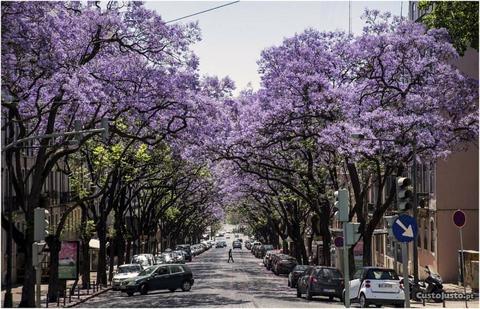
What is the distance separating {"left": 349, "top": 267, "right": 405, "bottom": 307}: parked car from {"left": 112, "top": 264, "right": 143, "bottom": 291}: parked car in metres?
16.0

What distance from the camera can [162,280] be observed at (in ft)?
124

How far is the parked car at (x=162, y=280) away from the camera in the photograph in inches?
1469

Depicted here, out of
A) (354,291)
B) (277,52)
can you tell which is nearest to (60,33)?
(277,52)

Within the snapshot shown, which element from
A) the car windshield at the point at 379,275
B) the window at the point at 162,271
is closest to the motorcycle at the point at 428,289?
the car windshield at the point at 379,275

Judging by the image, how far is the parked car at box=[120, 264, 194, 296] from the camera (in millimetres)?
37312

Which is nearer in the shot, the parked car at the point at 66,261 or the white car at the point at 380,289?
the white car at the point at 380,289

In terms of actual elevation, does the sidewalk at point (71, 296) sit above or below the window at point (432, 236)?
below

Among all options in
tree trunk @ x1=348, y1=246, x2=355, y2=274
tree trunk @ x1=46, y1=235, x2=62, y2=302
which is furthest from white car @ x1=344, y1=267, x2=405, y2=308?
tree trunk @ x1=46, y1=235, x2=62, y2=302

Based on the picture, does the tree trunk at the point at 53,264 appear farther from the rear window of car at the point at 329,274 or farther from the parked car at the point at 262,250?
the parked car at the point at 262,250

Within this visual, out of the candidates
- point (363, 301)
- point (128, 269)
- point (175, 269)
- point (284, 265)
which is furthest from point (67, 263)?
point (284, 265)

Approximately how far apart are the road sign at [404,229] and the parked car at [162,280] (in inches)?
846

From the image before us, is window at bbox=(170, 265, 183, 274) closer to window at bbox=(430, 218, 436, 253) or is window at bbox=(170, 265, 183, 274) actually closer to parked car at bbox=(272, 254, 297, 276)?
window at bbox=(430, 218, 436, 253)

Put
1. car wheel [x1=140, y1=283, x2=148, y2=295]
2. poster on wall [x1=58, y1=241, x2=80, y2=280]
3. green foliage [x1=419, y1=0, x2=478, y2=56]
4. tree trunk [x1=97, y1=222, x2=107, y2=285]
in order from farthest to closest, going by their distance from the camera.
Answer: tree trunk [x1=97, y1=222, x2=107, y2=285]
car wheel [x1=140, y1=283, x2=148, y2=295]
poster on wall [x1=58, y1=241, x2=80, y2=280]
green foliage [x1=419, y1=0, x2=478, y2=56]

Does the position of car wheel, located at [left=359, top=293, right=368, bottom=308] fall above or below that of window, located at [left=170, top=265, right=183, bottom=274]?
below
